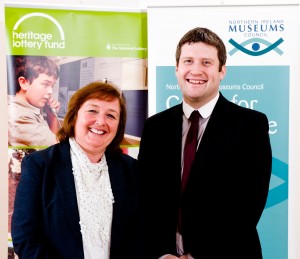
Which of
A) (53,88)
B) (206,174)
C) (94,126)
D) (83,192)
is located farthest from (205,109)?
(53,88)

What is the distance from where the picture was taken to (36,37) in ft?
8.52

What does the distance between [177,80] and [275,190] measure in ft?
3.13

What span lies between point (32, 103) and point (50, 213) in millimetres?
956

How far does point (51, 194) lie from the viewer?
1909 mm

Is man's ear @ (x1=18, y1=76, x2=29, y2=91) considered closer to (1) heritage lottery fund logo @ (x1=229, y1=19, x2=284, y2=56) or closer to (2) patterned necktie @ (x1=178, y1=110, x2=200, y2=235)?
(2) patterned necktie @ (x1=178, y1=110, x2=200, y2=235)

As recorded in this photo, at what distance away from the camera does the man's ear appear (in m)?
2.59

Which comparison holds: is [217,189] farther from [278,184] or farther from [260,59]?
[260,59]

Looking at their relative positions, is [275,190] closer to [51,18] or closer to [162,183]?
[162,183]

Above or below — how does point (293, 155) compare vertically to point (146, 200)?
above

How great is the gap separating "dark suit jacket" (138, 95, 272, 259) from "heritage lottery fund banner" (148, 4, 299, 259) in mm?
243

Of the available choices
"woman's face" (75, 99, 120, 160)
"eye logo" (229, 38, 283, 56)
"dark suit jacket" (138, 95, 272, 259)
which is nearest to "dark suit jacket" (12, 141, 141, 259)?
"woman's face" (75, 99, 120, 160)

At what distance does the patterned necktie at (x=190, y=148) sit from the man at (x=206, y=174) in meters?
0.02

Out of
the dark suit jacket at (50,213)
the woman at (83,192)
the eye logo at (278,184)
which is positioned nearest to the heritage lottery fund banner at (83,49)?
the woman at (83,192)

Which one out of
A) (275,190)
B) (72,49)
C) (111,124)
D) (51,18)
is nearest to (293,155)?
(275,190)
